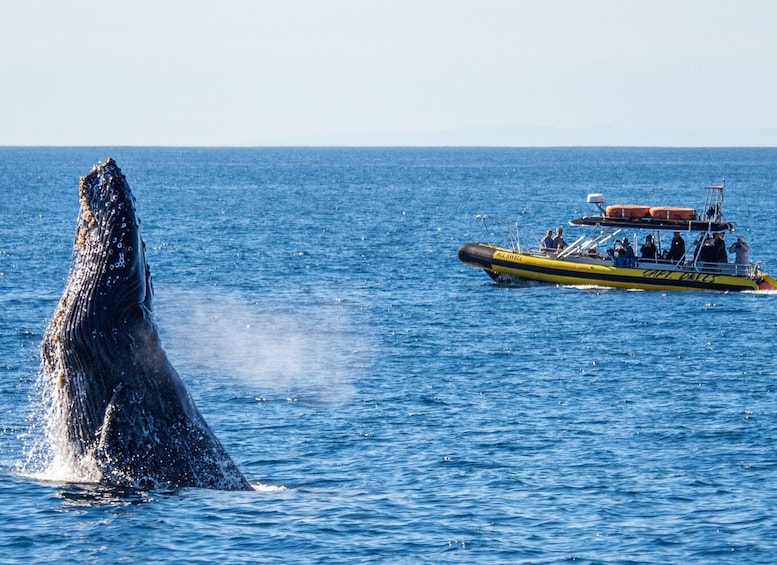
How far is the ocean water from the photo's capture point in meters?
18.9

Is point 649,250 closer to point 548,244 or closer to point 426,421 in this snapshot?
point 548,244

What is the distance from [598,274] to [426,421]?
26.3 metres

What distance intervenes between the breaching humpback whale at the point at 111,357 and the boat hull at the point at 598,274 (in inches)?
1590

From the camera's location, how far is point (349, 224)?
4104 inches

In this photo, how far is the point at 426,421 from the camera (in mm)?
29750

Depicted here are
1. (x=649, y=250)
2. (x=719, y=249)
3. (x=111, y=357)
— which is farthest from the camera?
(x=649, y=250)

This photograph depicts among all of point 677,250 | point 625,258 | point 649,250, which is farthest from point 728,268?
point 625,258

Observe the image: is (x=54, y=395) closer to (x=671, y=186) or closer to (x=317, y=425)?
(x=317, y=425)

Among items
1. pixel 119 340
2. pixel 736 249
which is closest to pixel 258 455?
pixel 119 340

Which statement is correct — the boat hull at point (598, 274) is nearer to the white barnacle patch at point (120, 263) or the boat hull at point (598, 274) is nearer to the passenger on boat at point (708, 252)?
the passenger on boat at point (708, 252)

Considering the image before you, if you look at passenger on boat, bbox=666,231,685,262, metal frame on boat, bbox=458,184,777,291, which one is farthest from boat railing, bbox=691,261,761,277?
passenger on boat, bbox=666,231,685,262

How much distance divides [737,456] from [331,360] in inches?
612

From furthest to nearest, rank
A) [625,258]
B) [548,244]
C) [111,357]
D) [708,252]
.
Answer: [548,244]
[625,258]
[708,252]
[111,357]

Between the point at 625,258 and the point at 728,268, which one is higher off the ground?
the point at 625,258
